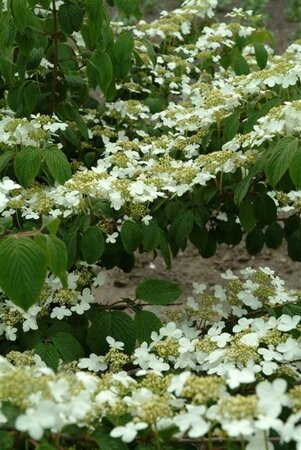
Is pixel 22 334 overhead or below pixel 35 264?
below

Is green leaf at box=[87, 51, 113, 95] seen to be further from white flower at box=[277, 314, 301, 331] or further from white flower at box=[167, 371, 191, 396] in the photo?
white flower at box=[167, 371, 191, 396]

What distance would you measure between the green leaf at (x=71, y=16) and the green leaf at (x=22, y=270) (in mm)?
982

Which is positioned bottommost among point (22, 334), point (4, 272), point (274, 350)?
point (22, 334)

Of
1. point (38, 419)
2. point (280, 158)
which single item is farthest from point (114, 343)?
point (38, 419)

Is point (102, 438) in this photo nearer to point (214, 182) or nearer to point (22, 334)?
point (22, 334)

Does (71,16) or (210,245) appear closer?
(71,16)

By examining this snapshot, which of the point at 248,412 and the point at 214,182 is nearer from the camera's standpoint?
the point at 248,412

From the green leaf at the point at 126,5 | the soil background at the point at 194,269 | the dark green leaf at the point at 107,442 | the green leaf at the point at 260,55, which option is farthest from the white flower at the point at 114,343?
the soil background at the point at 194,269

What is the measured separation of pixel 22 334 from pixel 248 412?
934 mm

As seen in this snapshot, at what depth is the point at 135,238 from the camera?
5.62 ft

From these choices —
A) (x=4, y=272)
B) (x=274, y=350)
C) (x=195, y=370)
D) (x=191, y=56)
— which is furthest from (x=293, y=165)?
(x=191, y=56)

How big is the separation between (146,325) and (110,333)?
0.31ft

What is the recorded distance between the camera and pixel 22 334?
5.86ft

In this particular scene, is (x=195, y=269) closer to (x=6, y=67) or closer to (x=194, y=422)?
(x=6, y=67)
